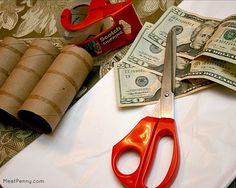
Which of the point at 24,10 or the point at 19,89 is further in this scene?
the point at 24,10

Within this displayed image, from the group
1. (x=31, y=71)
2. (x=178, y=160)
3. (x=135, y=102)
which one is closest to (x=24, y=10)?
(x=31, y=71)

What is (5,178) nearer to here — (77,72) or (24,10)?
(77,72)

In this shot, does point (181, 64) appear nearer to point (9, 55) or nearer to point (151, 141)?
point (151, 141)

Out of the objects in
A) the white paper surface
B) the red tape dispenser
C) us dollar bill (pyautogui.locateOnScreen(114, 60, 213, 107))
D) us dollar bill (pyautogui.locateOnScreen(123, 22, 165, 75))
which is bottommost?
the white paper surface

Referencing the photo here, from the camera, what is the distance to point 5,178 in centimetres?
45

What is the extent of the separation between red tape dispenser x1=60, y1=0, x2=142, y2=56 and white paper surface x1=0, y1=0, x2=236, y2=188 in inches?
3.3

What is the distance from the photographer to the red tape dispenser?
520mm

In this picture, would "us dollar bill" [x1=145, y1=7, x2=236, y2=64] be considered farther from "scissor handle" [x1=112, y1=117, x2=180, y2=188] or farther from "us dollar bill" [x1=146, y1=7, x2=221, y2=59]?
"scissor handle" [x1=112, y1=117, x2=180, y2=188]

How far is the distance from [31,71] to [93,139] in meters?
0.14

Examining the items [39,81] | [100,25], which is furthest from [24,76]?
[100,25]

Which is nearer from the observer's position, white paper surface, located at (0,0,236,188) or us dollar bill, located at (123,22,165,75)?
white paper surface, located at (0,0,236,188)

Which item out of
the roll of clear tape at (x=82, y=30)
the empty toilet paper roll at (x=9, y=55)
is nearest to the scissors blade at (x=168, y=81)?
the roll of clear tape at (x=82, y=30)

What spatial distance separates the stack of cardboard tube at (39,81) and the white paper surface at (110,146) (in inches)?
1.3

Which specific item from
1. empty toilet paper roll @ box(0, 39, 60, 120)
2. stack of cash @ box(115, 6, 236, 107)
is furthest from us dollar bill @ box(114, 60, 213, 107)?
empty toilet paper roll @ box(0, 39, 60, 120)
